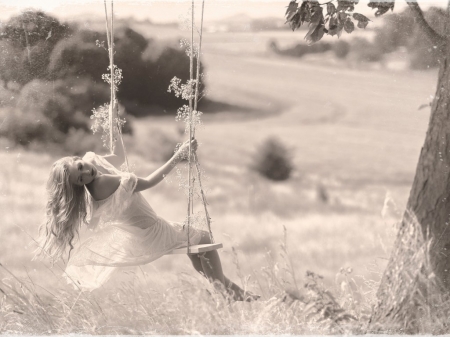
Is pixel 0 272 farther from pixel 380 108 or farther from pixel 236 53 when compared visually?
pixel 380 108

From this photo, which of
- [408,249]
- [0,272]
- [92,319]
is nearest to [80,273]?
[92,319]

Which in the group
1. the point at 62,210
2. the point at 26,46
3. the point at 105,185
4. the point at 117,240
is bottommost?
the point at 117,240

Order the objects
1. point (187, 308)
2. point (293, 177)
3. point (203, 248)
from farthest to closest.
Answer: point (293, 177) → point (187, 308) → point (203, 248)

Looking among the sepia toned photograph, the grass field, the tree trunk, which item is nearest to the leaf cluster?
the sepia toned photograph

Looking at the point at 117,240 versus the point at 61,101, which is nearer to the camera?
the point at 117,240

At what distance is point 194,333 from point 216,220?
1.79 ft

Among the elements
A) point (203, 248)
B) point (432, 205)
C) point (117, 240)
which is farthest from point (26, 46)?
point (432, 205)

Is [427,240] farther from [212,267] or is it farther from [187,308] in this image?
[187,308]

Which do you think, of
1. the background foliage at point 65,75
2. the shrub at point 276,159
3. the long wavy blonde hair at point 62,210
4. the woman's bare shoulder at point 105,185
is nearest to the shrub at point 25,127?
the background foliage at point 65,75

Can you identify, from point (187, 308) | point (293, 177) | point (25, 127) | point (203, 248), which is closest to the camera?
point (203, 248)

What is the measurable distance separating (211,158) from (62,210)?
750 millimetres

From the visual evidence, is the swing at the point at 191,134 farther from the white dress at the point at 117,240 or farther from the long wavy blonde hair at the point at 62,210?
the long wavy blonde hair at the point at 62,210

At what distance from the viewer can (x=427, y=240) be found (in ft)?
9.29

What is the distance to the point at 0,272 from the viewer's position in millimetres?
3156
